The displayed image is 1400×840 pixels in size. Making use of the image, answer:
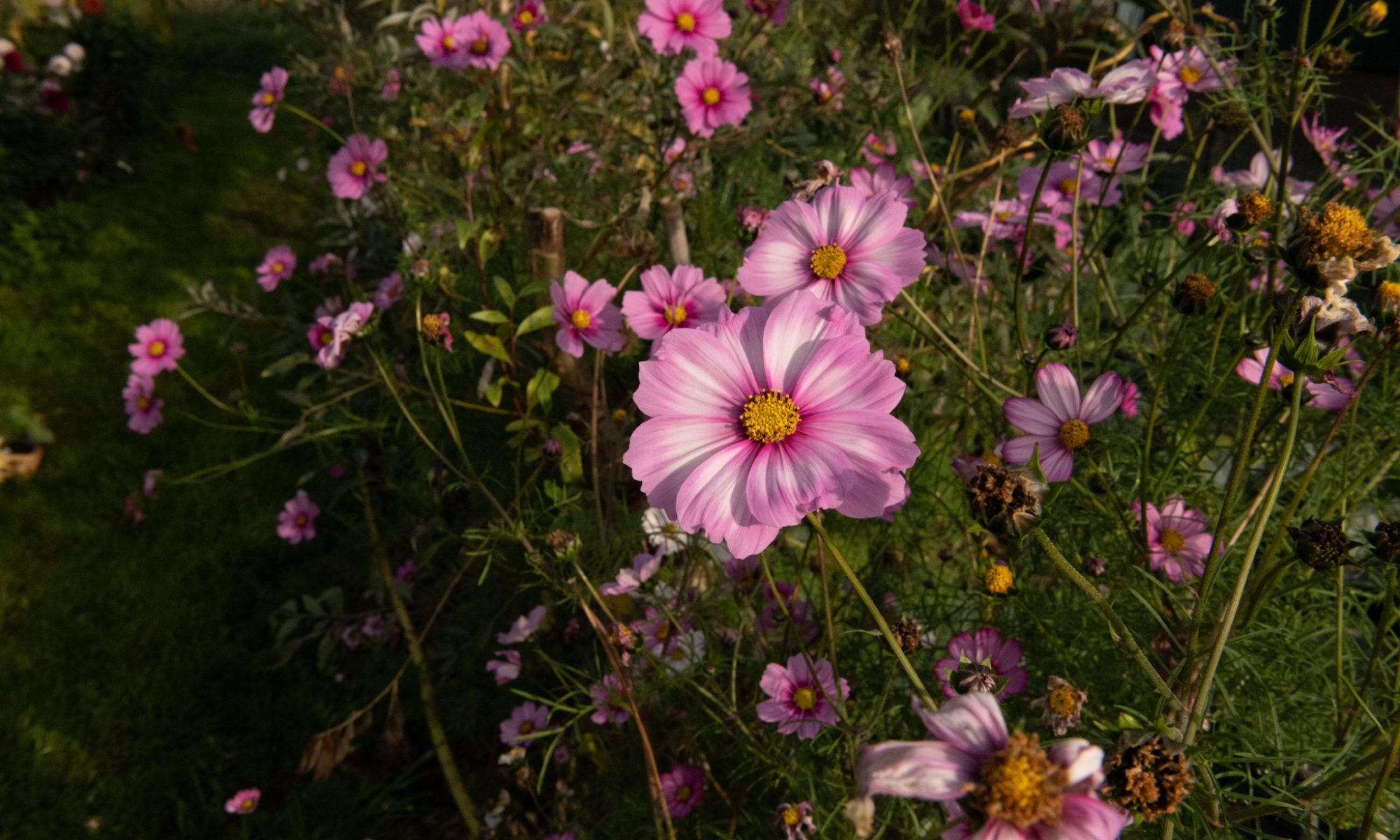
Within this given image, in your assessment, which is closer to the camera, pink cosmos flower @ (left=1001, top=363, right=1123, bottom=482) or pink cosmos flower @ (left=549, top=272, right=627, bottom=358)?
pink cosmos flower @ (left=1001, top=363, right=1123, bottom=482)

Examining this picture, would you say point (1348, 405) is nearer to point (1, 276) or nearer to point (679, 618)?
point (679, 618)

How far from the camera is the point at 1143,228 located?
2.03 metres

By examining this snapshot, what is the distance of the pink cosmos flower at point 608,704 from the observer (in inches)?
38.6

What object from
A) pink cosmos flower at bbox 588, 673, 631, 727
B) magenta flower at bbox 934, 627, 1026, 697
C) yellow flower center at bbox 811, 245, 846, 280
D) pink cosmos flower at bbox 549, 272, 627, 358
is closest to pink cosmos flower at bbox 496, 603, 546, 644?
pink cosmos flower at bbox 588, 673, 631, 727

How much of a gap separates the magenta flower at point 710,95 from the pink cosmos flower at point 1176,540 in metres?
0.87

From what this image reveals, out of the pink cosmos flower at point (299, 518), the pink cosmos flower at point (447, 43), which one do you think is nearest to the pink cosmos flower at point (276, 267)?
the pink cosmos flower at point (299, 518)

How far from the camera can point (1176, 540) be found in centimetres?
86

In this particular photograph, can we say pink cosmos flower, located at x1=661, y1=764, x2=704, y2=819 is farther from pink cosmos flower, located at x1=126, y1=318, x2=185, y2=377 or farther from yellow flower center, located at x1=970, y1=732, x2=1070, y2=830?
pink cosmos flower, located at x1=126, y1=318, x2=185, y2=377

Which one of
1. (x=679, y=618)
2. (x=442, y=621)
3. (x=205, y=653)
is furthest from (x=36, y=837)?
(x=679, y=618)

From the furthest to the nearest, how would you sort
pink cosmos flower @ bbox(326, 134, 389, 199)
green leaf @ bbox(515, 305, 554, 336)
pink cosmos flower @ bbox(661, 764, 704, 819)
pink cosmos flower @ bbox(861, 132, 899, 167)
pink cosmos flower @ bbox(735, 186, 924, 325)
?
pink cosmos flower @ bbox(861, 132, 899, 167), pink cosmos flower @ bbox(326, 134, 389, 199), green leaf @ bbox(515, 305, 554, 336), pink cosmos flower @ bbox(661, 764, 704, 819), pink cosmos flower @ bbox(735, 186, 924, 325)

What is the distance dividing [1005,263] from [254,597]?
5.54ft

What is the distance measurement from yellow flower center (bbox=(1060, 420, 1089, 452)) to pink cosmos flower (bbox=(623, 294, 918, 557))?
25 cm

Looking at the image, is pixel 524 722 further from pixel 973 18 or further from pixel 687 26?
pixel 973 18

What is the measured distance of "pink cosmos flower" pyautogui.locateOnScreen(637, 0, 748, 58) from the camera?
4.32 ft
